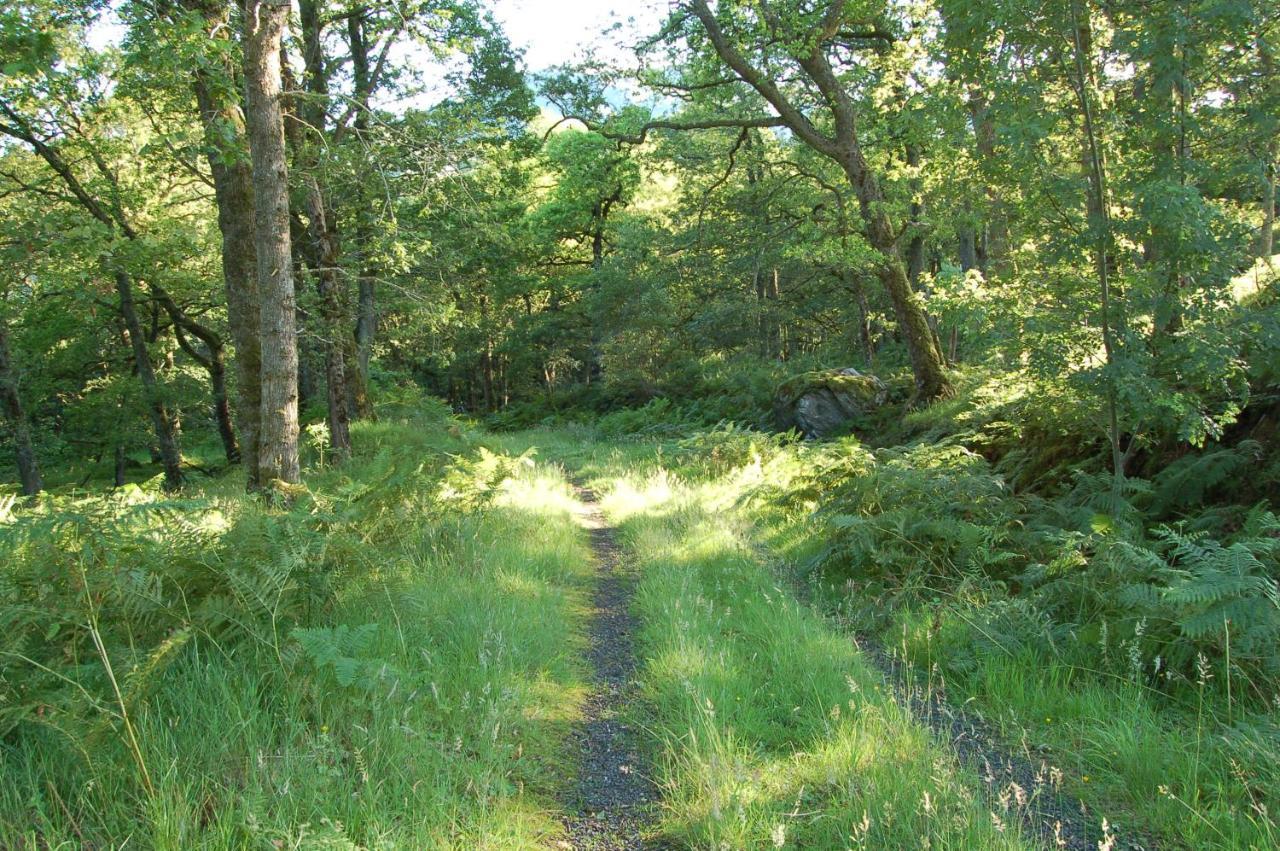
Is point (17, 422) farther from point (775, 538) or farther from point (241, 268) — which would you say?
point (775, 538)

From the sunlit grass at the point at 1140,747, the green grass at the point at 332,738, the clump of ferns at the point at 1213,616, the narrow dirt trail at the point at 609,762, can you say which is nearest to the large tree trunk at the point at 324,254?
the green grass at the point at 332,738

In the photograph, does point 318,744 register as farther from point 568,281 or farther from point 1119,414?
point 568,281

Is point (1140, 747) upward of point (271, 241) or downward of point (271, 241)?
downward

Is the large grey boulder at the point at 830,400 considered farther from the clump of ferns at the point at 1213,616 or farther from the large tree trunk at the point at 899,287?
the clump of ferns at the point at 1213,616

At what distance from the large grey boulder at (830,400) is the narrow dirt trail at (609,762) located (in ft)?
29.4

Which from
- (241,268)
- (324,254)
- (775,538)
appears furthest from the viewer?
(324,254)

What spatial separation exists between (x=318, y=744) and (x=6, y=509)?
5496 millimetres

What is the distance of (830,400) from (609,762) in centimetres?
1144

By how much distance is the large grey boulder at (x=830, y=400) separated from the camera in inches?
532

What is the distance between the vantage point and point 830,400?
13.8 metres

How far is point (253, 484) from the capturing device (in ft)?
25.7

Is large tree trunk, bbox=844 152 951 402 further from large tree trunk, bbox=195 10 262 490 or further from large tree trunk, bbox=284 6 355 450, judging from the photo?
large tree trunk, bbox=195 10 262 490

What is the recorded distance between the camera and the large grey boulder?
1352 cm

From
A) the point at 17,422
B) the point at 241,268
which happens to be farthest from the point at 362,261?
the point at 17,422
